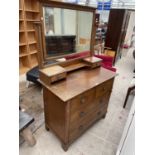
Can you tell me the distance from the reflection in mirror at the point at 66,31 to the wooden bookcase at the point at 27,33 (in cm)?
217

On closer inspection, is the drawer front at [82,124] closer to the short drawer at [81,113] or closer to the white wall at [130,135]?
the short drawer at [81,113]

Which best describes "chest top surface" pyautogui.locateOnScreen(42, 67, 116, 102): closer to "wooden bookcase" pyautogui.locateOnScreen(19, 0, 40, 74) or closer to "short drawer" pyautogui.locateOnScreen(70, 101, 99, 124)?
"short drawer" pyautogui.locateOnScreen(70, 101, 99, 124)

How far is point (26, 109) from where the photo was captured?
217cm

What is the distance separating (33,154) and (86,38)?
1638 mm

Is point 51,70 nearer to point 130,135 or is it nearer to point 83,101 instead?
point 83,101

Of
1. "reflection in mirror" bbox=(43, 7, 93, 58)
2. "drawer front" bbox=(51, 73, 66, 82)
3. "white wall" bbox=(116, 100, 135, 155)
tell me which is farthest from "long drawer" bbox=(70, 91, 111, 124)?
"reflection in mirror" bbox=(43, 7, 93, 58)

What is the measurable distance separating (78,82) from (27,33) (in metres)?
2.75

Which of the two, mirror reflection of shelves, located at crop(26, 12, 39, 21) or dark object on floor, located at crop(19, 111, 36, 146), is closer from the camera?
dark object on floor, located at crop(19, 111, 36, 146)

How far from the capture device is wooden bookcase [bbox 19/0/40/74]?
A: 3229mm

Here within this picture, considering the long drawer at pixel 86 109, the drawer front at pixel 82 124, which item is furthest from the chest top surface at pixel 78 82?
the drawer front at pixel 82 124
